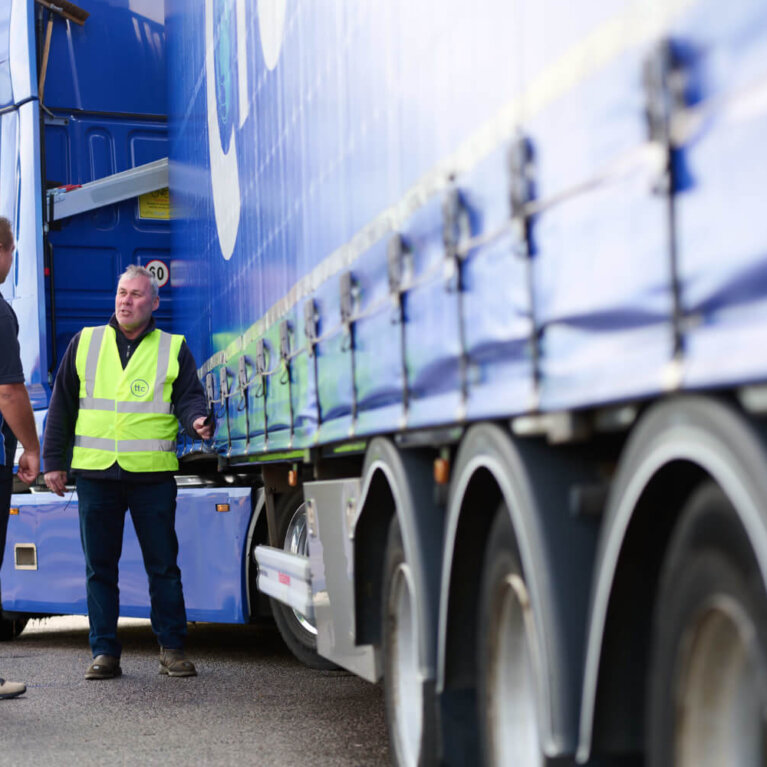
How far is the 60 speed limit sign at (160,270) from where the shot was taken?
389 inches

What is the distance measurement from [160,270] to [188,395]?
2276 mm

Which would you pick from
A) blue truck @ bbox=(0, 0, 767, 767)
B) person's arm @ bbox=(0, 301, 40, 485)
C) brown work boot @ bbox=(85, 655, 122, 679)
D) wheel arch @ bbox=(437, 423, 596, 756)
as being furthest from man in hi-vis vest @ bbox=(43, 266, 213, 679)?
wheel arch @ bbox=(437, 423, 596, 756)

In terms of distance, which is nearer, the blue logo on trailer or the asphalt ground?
the asphalt ground

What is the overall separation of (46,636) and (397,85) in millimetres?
7681

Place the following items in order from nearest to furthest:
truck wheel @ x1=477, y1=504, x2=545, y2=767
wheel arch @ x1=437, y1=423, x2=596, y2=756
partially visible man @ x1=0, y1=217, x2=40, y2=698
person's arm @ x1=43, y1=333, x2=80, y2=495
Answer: wheel arch @ x1=437, y1=423, x2=596, y2=756, truck wheel @ x1=477, y1=504, x2=545, y2=767, partially visible man @ x1=0, y1=217, x2=40, y2=698, person's arm @ x1=43, y1=333, x2=80, y2=495

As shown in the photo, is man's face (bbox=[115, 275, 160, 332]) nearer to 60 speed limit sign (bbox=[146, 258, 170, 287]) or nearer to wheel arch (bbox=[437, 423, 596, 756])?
60 speed limit sign (bbox=[146, 258, 170, 287])

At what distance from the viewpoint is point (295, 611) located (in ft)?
23.9

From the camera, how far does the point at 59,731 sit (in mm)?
5957

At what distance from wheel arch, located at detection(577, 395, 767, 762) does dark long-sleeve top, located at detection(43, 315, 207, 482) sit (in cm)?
510

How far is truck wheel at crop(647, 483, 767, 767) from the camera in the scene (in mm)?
2118

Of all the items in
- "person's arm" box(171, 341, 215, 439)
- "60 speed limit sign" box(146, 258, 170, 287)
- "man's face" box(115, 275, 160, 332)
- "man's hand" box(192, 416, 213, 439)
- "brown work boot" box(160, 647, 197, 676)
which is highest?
"60 speed limit sign" box(146, 258, 170, 287)

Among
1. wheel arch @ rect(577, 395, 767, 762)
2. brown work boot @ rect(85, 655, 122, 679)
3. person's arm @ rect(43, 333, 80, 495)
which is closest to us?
wheel arch @ rect(577, 395, 767, 762)

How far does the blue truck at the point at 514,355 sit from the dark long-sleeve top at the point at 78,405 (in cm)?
43

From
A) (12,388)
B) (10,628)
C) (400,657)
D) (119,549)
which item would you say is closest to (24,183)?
(119,549)
